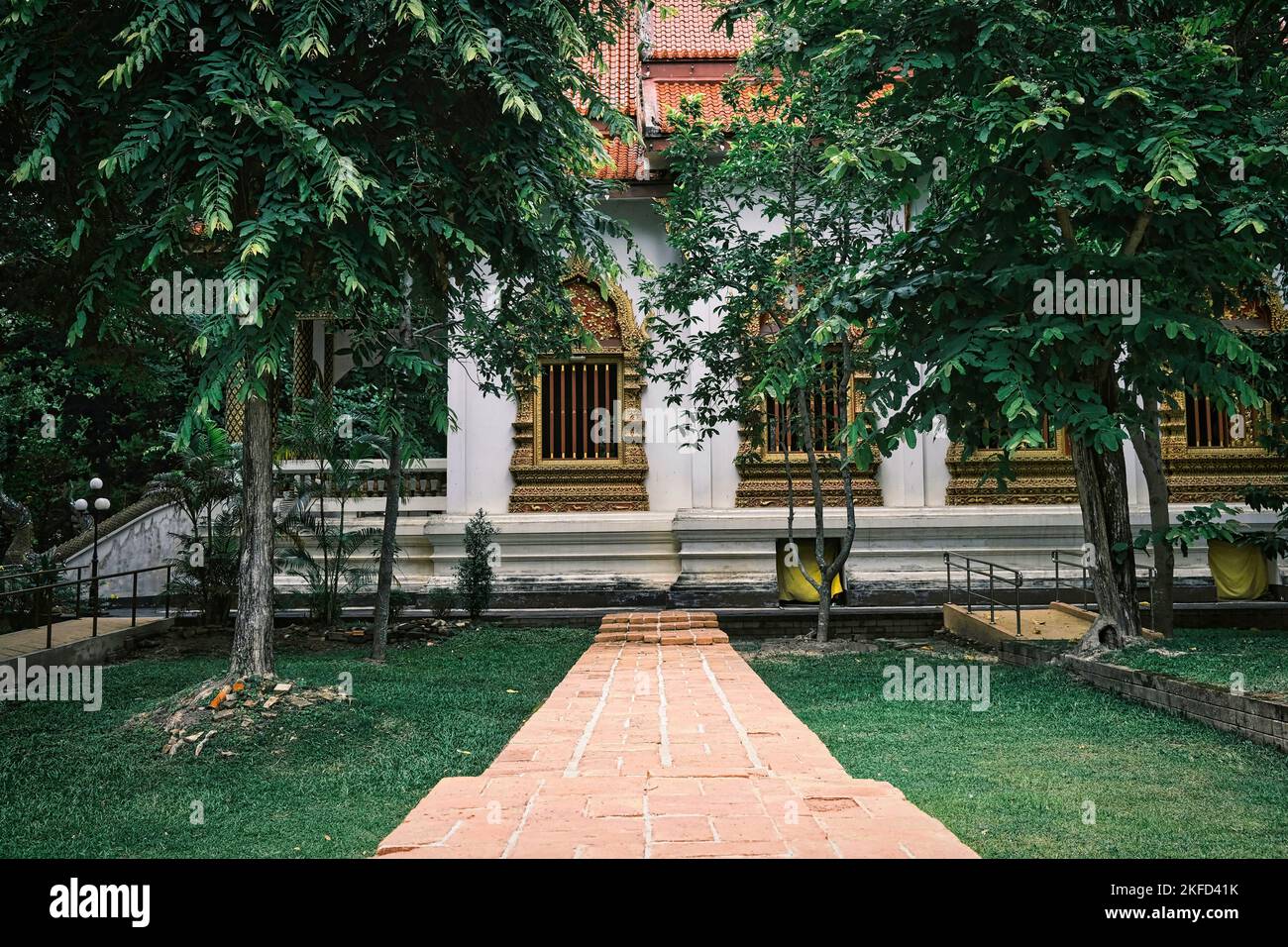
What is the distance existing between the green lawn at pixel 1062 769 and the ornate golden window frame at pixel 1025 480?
21.3 feet

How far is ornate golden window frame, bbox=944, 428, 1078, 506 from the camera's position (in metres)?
15.1

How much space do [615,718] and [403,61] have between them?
437 centimetres

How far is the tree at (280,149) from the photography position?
6125 millimetres

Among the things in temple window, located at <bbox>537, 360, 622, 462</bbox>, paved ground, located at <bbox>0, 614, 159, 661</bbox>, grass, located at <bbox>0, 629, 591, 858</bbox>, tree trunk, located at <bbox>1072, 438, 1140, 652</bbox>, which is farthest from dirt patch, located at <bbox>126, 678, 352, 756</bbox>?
temple window, located at <bbox>537, 360, 622, 462</bbox>

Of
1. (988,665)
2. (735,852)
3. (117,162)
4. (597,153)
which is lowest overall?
(988,665)

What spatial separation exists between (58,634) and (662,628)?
6.67 m

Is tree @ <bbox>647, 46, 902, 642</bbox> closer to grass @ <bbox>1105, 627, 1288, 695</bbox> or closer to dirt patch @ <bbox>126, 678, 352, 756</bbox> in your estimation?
grass @ <bbox>1105, 627, 1288, 695</bbox>

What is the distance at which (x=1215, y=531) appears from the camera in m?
9.41

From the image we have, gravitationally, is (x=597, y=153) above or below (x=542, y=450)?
above

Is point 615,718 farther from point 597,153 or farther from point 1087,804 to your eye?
point 597,153

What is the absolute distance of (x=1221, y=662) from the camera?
7.79 metres

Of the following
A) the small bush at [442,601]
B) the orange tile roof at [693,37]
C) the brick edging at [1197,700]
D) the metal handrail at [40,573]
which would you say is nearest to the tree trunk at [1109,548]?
the brick edging at [1197,700]

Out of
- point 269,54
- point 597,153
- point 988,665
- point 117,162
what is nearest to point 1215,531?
point 988,665
